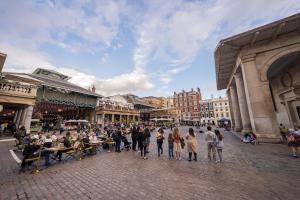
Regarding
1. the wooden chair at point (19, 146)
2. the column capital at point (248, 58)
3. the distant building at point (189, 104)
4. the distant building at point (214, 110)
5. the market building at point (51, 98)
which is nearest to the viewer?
the wooden chair at point (19, 146)

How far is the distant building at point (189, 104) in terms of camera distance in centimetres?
7594

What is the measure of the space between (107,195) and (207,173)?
11.9ft

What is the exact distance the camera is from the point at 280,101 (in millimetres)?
16156

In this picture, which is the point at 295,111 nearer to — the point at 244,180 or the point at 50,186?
the point at 244,180

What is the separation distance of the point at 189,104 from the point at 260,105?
226ft

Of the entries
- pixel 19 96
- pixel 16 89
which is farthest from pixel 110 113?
pixel 16 89

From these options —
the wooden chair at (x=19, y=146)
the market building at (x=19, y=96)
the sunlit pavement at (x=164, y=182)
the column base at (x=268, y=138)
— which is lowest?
the sunlit pavement at (x=164, y=182)

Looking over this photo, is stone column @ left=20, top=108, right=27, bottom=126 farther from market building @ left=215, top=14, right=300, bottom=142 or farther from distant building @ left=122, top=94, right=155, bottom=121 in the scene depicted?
distant building @ left=122, top=94, right=155, bottom=121

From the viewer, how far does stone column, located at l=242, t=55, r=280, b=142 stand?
10.5m

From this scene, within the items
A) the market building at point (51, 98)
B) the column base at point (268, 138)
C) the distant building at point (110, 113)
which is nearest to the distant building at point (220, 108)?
the distant building at point (110, 113)

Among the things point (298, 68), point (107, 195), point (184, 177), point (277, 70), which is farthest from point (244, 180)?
point (277, 70)

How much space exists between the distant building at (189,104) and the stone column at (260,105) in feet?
206

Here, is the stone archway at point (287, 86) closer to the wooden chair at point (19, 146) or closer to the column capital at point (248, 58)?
the column capital at point (248, 58)

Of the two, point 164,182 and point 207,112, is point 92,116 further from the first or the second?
point 207,112
